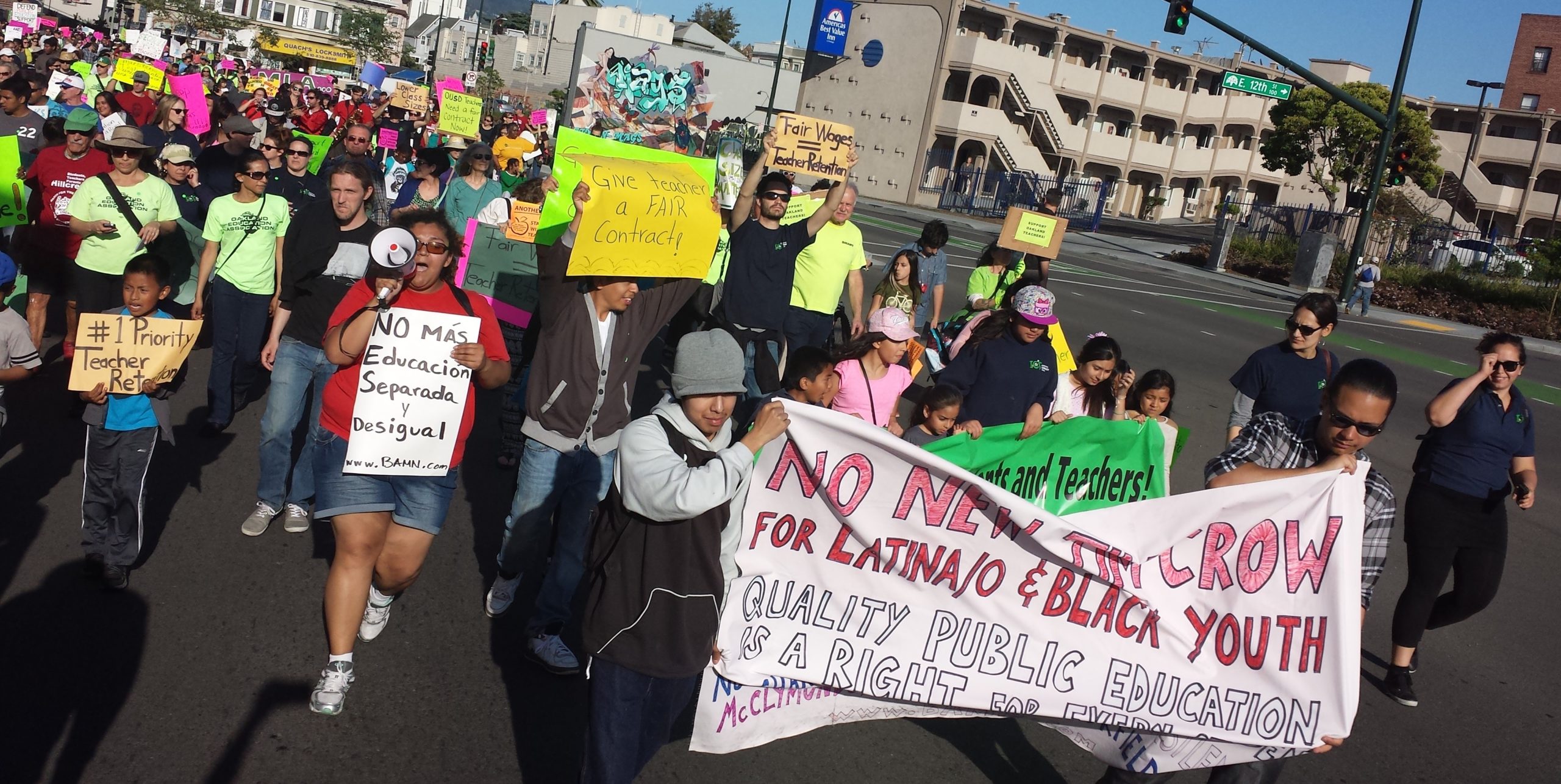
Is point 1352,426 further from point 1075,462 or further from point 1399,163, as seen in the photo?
point 1399,163

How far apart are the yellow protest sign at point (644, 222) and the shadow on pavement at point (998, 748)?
86.5 inches

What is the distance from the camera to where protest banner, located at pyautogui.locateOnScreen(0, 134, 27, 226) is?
29.5 ft

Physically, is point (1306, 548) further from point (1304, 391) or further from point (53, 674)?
point (53, 674)

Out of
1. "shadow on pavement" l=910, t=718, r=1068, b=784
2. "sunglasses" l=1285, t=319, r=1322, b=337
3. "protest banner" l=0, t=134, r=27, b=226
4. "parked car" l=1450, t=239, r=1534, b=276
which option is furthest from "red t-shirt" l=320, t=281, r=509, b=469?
"parked car" l=1450, t=239, r=1534, b=276

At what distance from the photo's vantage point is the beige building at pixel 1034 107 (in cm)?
5544

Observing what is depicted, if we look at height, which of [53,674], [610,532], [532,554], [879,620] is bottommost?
[53,674]

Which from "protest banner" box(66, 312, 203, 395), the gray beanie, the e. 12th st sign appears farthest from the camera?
the e. 12th st sign

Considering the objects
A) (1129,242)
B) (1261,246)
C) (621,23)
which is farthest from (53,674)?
(621,23)

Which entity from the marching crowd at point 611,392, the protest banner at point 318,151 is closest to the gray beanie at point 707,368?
the marching crowd at point 611,392

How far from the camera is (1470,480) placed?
19.8 feet

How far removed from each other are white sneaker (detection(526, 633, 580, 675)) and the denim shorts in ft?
2.22

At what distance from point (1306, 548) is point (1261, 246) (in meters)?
34.8

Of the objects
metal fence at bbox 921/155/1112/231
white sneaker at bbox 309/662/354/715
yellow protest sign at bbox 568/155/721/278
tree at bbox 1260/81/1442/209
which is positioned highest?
tree at bbox 1260/81/1442/209

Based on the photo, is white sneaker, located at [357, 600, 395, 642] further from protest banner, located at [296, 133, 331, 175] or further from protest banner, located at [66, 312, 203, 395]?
protest banner, located at [296, 133, 331, 175]
